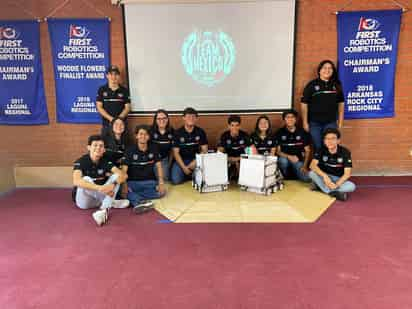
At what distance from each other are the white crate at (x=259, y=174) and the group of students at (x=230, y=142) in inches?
17.6

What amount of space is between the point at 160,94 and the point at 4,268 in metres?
2.93

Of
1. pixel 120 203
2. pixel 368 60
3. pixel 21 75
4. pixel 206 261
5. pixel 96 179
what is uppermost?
pixel 368 60

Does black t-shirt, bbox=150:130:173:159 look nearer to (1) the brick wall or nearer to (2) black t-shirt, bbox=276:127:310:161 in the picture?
(1) the brick wall

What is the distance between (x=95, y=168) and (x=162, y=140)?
45.8 inches

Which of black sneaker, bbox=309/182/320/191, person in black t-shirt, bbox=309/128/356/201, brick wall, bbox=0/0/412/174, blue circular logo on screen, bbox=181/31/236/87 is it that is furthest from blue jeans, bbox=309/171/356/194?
blue circular logo on screen, bbox=181/31/236/87

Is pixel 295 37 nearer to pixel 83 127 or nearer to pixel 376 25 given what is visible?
pixel 376 25

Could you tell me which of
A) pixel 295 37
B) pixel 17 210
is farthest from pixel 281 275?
pixel 295 37

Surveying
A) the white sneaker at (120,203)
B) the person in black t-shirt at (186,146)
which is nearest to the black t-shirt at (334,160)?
the person in black t-shirt at (186,146)

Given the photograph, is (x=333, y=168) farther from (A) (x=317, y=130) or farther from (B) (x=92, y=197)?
(B) (x=92, y=197)

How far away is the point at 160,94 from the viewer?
14.8ft

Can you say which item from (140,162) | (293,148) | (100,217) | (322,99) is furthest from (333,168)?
(100,217)

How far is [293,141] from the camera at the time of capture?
432 cm

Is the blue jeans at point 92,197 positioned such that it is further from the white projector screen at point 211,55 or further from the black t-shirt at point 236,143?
the black t-shirt at point 236,143

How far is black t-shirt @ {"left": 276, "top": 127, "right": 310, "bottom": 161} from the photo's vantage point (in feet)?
14.1
